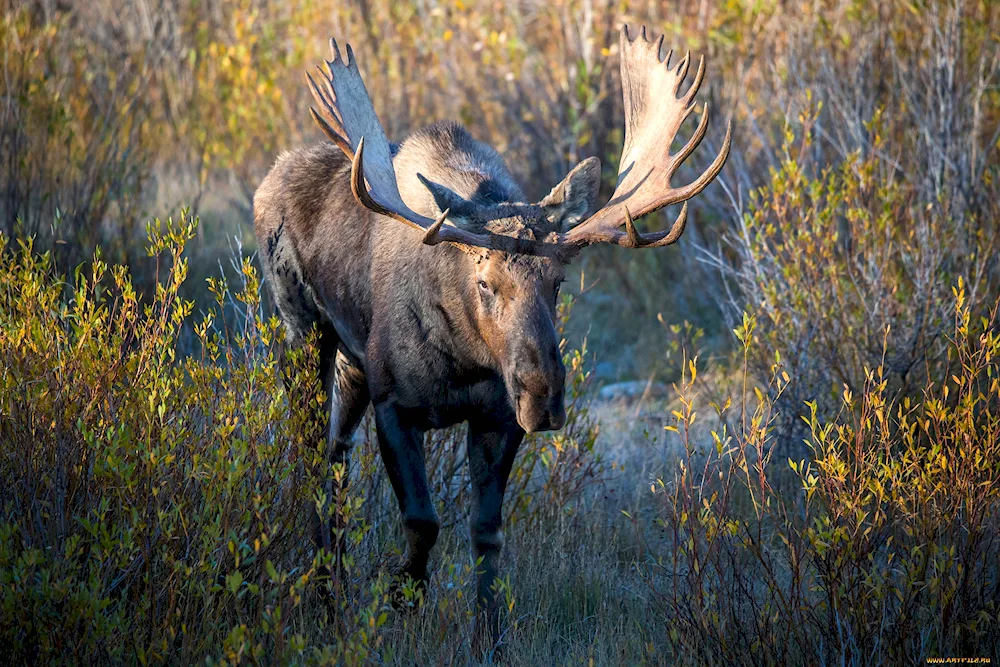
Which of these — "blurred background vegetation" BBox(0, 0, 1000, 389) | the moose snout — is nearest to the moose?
the moose snout

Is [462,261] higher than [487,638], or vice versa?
[462,261]

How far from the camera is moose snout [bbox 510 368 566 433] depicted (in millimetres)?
3387

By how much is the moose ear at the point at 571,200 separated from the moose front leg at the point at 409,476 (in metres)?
0.93

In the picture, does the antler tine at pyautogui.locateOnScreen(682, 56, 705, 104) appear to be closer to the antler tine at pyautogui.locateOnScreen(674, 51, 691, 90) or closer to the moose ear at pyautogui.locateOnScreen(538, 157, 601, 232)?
the antler tine at pyautogui.locateOnScreen(674, 51, 691, 90)

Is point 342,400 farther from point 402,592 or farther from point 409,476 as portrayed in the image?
point 402,592

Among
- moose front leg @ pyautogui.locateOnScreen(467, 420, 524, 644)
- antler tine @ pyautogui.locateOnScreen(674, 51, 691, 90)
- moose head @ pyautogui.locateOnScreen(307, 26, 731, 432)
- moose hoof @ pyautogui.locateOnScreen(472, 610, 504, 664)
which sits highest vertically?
antler tine @ pyautogui.locateOnScreen(674, 51, 691, 90)

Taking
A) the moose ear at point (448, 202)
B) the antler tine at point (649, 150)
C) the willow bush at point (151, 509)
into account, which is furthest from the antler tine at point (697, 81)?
the willow bush at point (151, 509)

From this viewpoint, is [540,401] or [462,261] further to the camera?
[462,261]

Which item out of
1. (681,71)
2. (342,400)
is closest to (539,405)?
(681,71)

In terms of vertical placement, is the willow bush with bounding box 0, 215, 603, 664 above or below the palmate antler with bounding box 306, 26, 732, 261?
below

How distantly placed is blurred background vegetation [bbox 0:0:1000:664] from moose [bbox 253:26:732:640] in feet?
1.31

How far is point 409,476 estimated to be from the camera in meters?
3.98

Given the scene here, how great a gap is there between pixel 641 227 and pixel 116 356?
589cm

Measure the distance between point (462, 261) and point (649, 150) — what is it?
834 millimetres
